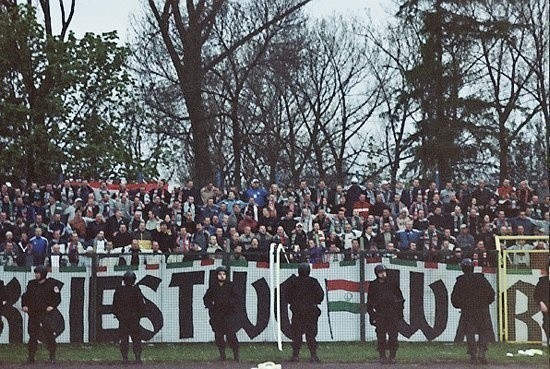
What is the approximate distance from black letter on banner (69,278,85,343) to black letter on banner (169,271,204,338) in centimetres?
180

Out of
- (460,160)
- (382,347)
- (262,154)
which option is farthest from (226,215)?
(262,154)

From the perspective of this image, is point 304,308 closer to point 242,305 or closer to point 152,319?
point 242,305

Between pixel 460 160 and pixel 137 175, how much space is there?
14.2 metres

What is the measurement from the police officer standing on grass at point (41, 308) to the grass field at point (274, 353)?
360mm

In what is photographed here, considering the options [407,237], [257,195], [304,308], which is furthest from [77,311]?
[407,237]

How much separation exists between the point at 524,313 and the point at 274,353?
487cm

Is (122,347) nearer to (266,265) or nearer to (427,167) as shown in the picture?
(266,265)

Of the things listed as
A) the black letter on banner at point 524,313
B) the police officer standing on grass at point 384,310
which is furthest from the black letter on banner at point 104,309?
the black letter on banner at point 524,313

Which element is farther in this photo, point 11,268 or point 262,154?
point 262,154

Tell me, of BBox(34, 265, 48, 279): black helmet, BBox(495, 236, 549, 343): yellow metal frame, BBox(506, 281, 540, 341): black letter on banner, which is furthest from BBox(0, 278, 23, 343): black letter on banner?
BBox(506, 281, 540, 341): black letter on banner

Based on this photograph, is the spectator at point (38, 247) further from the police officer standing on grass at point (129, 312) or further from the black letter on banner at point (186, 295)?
the black letter on banner at point (186, 295)

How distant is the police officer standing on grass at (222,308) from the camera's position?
1734cm

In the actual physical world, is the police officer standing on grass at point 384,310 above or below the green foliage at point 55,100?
below

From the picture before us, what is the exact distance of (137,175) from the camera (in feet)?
96.4
